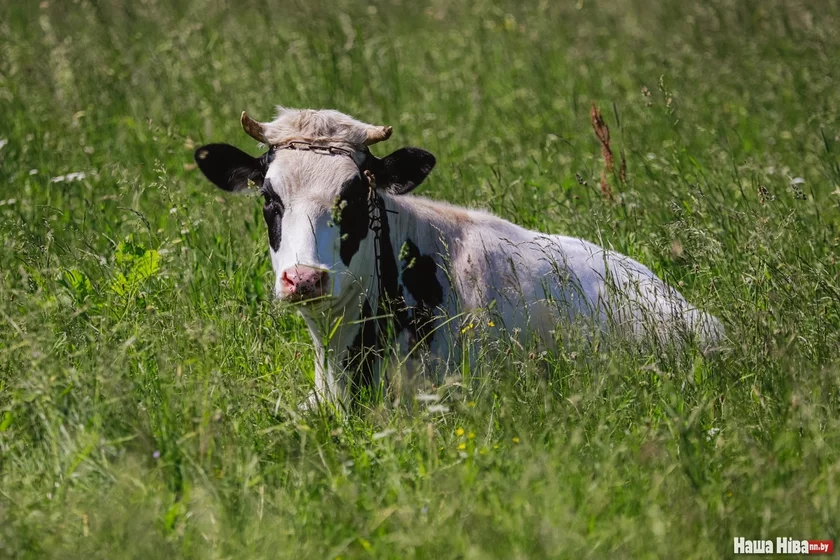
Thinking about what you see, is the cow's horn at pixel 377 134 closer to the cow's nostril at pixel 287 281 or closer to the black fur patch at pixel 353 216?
the black fur patch at pixel 353 216

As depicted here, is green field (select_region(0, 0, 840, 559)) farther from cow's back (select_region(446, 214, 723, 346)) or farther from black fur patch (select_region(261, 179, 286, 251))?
black fur patch (select_region(261, 179, 286, 251))

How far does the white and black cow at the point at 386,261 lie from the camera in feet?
14.1

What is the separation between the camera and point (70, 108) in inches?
315

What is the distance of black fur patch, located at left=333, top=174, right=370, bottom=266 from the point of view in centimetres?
438

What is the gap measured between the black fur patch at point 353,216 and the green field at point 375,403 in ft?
1.70

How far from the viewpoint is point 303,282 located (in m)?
4.03

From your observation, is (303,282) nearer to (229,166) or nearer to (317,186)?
(317,186)

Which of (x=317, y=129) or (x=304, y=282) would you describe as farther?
(x=317, y=129)

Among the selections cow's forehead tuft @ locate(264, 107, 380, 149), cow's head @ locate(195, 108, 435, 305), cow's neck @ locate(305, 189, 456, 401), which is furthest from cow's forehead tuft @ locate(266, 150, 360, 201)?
cow's neck @ locate(305, 189, 456, 401)

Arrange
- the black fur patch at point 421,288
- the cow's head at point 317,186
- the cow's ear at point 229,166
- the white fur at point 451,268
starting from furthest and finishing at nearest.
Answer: the cow's ear at point 229,166
the black fur patch at point 421,288
the white fur at point 451,268
the cow's head at point 317,186

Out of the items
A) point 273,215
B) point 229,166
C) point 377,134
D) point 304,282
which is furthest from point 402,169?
point 304,282

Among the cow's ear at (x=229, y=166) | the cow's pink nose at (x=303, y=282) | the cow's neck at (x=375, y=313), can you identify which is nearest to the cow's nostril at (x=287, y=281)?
→ the cow's pink nose at (x=303, y=282)

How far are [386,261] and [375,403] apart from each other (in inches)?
25.1

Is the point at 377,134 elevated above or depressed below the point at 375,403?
above
